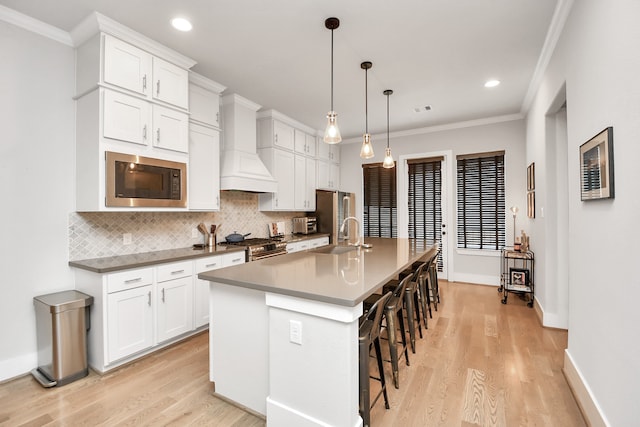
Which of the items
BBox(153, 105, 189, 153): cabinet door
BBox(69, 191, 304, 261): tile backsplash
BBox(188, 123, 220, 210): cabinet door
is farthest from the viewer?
BBox(188, 123, 220, 210): cabinet door

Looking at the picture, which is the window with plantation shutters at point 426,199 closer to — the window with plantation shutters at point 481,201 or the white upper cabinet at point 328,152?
the window with plantation shutters at point 481,201

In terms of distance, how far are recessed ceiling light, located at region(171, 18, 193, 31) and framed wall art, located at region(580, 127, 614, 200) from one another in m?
2.96

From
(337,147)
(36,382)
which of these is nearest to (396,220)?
(337,147)

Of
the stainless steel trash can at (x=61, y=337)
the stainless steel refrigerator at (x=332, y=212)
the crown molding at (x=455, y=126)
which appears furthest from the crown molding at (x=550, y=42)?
the stainless steel trash can at (x=61, y=337)

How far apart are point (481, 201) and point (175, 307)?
4876 millimetres

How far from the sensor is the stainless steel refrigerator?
18.4ft

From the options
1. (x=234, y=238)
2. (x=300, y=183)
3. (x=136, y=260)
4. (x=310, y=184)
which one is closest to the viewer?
(x=136, y=260)

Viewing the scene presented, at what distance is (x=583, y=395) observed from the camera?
6.33 ft

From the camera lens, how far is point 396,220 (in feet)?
19.5

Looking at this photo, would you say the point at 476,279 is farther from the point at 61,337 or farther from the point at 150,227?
the point at 61,337

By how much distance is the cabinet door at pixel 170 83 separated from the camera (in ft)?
9.31

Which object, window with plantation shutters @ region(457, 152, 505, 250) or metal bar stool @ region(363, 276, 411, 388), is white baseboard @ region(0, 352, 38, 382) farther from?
window with plantation shutters @ region(457, 152, 505, 250)

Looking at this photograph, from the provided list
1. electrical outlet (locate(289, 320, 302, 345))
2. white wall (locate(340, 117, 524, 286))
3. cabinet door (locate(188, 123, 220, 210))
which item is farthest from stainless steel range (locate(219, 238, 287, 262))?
white wall (locate(340, 117, 524, 286))

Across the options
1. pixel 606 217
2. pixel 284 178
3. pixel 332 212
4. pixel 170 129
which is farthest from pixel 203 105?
pixel 606 217
